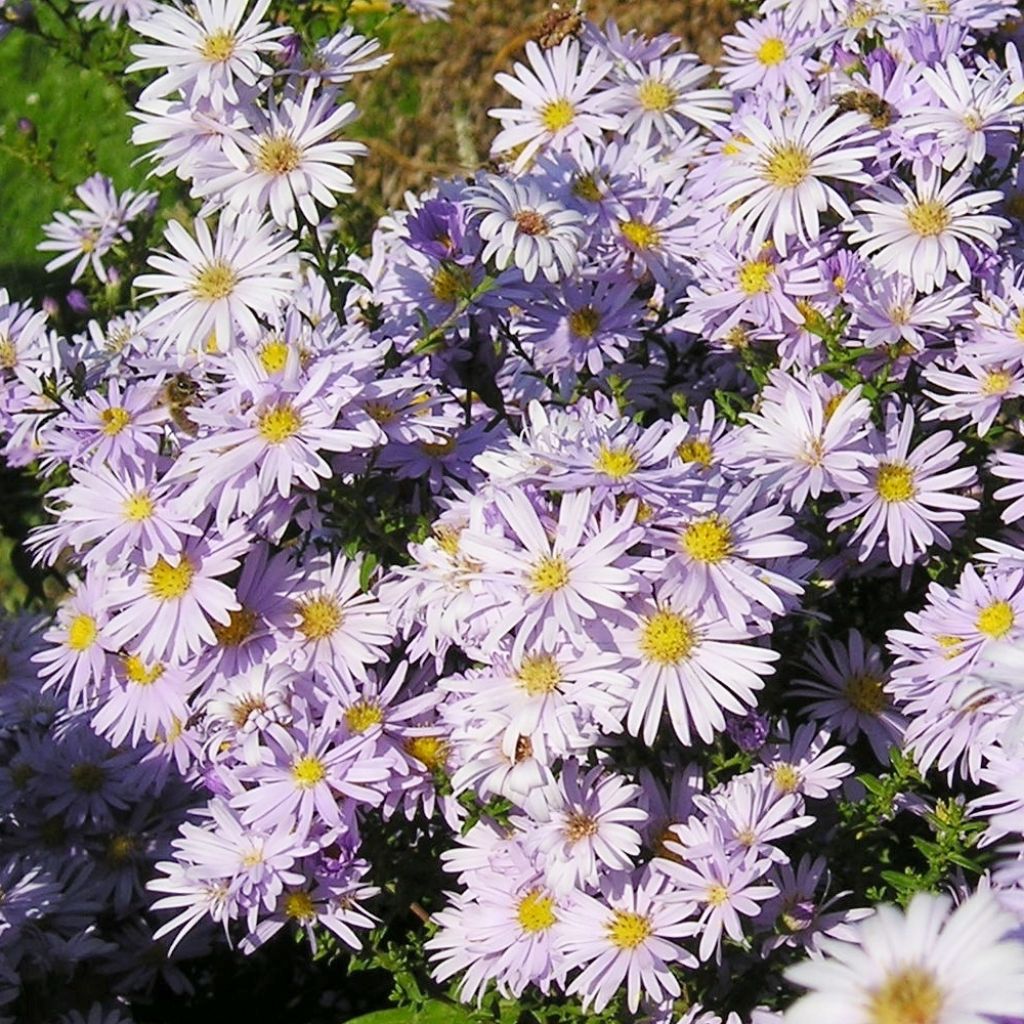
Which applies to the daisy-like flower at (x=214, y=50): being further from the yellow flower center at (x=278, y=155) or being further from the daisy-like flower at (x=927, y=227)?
the daisy-like flower at (x=927, y=227)

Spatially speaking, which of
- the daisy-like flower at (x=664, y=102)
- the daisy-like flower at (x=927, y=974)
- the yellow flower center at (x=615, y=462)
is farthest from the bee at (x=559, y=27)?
the daisy-like flower at (x=927, y=974)

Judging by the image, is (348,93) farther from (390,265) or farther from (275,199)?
(275,199)

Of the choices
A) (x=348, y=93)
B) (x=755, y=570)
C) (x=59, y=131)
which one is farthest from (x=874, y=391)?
(x=59, y=131)

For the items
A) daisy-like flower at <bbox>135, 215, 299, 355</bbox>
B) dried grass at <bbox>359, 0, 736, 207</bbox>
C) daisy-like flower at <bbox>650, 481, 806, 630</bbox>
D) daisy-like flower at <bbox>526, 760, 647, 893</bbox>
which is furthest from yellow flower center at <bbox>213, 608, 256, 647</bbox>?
dried grass at <bbox>359, 0, 736, 207</bbox>

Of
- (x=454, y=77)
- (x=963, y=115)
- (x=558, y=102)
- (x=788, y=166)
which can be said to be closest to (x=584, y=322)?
(x=788, y=166)

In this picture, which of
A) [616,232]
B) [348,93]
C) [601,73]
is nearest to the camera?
[616,232]

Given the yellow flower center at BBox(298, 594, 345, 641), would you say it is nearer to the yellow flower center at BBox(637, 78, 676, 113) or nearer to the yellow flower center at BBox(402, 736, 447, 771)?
the yellow flower center at BBox(402, 736, 447, 771)

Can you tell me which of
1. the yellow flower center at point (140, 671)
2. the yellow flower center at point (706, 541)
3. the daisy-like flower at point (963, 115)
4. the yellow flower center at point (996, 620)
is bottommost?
the yellow flower center at point (140, 671)
